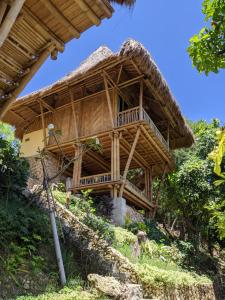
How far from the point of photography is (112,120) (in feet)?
48.4

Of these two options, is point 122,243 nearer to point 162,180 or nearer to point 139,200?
point 139,200

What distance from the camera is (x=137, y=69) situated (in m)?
14.6

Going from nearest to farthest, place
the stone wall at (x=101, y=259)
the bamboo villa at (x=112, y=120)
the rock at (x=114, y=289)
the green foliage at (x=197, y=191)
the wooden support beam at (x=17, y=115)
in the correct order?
the rock at (x=114, y=289), the stone wall at (x=101, y=259), the bamboo villa at (x=112, y=120), the green foliage at (x=197, y=191), the wooden support beam at (x=17, y=115)

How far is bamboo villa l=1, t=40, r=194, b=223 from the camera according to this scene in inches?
554

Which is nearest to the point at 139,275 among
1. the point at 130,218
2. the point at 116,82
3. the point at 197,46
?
the point at 197,46

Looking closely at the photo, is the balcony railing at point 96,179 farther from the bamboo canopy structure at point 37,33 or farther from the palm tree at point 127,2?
the palm tree at point 127,2

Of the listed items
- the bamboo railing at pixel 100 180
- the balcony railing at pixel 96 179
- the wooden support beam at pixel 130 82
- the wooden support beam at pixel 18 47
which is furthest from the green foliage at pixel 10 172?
the wooden support beam at pixel 130 82

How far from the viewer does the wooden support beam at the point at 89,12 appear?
13.5 ft

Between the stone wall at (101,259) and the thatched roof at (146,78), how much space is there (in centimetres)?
799

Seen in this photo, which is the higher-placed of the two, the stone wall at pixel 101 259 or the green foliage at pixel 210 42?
the green foliage at pixel 210 42

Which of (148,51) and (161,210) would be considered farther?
(161,210)

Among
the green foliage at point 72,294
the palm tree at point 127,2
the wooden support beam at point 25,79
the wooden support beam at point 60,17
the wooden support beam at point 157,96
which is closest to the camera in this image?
the wooden support beam at point 60,17

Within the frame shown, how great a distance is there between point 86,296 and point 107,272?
1.53 metres

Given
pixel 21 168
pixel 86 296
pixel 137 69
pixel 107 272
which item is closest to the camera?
pixel 86 296
